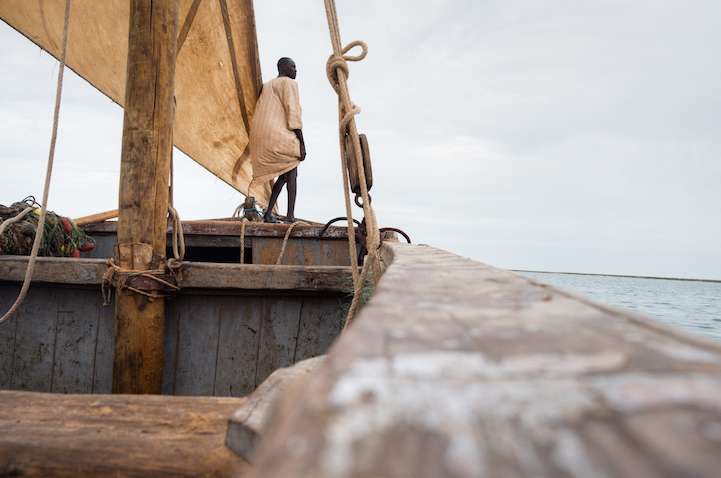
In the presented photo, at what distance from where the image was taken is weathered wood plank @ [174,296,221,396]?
68.8 inches

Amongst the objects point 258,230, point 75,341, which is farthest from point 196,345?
point 258,230

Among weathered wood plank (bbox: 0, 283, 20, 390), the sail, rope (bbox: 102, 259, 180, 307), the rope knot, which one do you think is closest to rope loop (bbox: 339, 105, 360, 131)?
the rope knot

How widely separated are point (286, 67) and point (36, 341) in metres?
3.16

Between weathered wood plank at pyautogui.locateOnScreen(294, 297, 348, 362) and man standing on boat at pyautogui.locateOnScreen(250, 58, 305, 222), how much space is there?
189 centimetres

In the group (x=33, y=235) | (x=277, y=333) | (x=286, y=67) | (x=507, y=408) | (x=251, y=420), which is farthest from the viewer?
(x=286, y=67)

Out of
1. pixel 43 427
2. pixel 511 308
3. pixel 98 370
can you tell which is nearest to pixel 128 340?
pixel 98 370

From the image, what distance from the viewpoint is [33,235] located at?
6.73 feet

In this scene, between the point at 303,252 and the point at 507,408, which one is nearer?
the point at 507,408

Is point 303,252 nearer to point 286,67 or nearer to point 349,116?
point 349,116

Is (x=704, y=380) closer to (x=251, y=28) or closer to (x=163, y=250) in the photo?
(x=163, y=250)

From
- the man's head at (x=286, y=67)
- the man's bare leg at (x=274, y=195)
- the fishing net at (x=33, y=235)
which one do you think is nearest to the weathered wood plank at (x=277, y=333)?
the fishing net at (x=33, y=235)

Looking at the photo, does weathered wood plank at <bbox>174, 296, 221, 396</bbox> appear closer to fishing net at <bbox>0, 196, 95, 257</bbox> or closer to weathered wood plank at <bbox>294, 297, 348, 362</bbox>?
weathered wood plank at <bbox>294, 297, 348, 362</bbox>

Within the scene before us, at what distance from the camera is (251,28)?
13.2ft

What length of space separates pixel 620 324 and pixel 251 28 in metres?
A: 4.56
